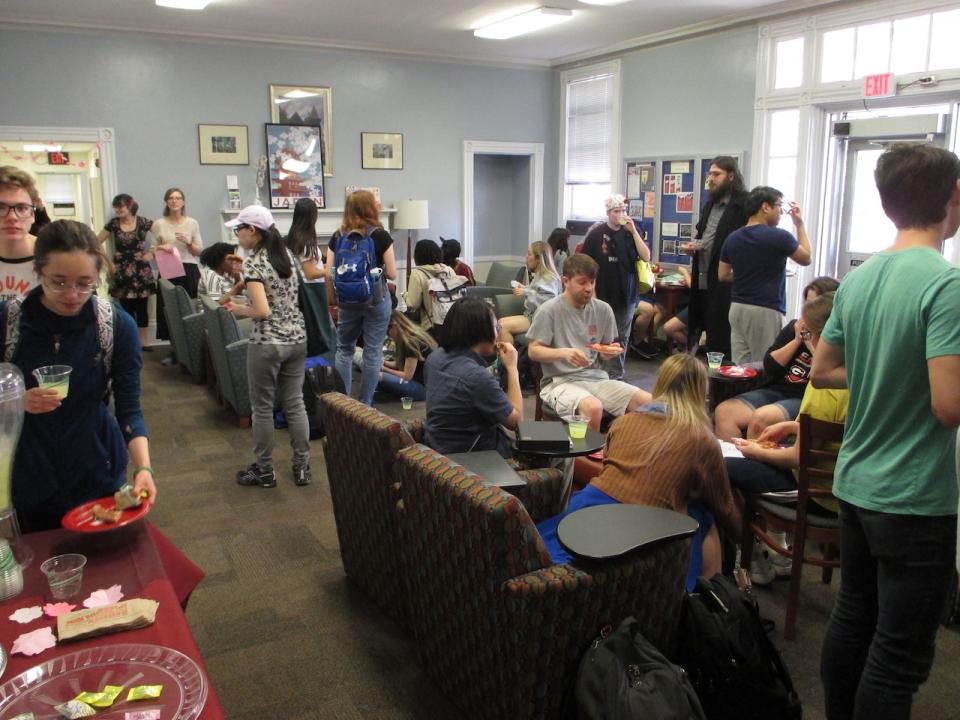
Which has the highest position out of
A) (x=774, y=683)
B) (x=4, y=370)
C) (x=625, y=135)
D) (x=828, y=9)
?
(x=828, y=9)

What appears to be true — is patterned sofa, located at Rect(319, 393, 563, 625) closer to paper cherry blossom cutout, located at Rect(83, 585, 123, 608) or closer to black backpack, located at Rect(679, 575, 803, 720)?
black backpack, located at Rect(679, 575, 803, 720)

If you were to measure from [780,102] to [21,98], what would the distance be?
6911mm

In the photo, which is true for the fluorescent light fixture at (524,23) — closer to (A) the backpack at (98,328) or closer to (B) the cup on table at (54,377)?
(A) the backpack at (98,328)

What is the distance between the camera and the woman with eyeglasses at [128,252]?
7.27m

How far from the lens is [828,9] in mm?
6348

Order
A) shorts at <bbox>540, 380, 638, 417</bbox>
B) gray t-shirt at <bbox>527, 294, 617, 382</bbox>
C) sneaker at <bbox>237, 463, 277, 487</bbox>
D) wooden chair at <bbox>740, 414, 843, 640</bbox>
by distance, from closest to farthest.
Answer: wooden chair at <bbox>740, 414, 843, 640</bbox>, shorts at <bbox>540, 380, 638, 417</bbox>, gray t-shirt at <bbox>527, 294, 617, 382</bbox>, sneaker at <bbox>237, 463, 277, 487</bbox>

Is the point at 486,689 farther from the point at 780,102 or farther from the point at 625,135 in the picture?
the point at 625,135

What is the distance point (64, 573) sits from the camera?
1.59 metres

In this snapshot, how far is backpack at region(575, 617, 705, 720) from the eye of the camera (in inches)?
70.0

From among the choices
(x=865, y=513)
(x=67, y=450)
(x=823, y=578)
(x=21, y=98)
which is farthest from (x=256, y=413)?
(x=21, y=98)

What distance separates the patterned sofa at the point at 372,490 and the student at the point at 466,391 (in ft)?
0.55

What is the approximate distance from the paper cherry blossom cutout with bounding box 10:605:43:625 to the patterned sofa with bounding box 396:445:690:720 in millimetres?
969

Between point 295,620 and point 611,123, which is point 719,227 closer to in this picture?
point 611,123

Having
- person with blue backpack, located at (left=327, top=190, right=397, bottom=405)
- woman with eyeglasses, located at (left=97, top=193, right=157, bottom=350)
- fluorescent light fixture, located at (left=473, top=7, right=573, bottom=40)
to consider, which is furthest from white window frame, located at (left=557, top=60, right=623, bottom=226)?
woman with eyeglasses, located at (left=97, top=193, right=157, bottom=350)
